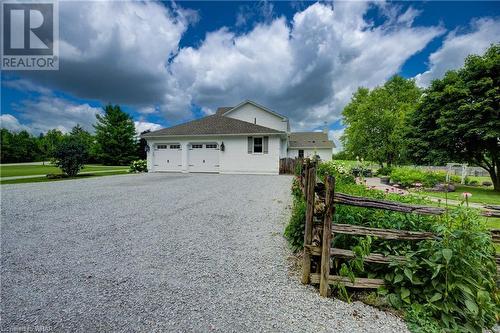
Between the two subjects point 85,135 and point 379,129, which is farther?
point 85,135

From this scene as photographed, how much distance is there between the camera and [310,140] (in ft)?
114

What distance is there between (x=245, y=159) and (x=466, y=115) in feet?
41.2

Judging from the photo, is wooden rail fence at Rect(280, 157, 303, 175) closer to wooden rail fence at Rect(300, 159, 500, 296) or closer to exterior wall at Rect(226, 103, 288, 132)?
exterior wall at Rect(226, 103, 288, 132)

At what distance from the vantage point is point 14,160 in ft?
111

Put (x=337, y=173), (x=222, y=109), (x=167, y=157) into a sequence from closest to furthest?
(x=337, y=173) → (x=167, y=157) → (x=222, y=109)

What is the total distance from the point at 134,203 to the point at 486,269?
7.73 m

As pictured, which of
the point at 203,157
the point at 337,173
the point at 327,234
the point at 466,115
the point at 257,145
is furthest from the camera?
the point at 203,157

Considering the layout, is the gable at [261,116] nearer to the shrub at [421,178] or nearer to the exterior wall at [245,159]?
the exterior wall at [245,159]

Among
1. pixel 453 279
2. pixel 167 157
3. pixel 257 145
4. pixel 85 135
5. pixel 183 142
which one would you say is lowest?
pixel 453 279

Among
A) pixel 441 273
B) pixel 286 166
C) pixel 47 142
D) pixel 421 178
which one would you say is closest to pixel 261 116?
pixel 286 166

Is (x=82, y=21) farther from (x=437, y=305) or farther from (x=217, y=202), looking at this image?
(x=437, y=305)

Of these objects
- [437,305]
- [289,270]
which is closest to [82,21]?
[289,270]

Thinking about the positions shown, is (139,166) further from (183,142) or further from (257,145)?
(257,145)

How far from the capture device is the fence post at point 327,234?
2.27m
